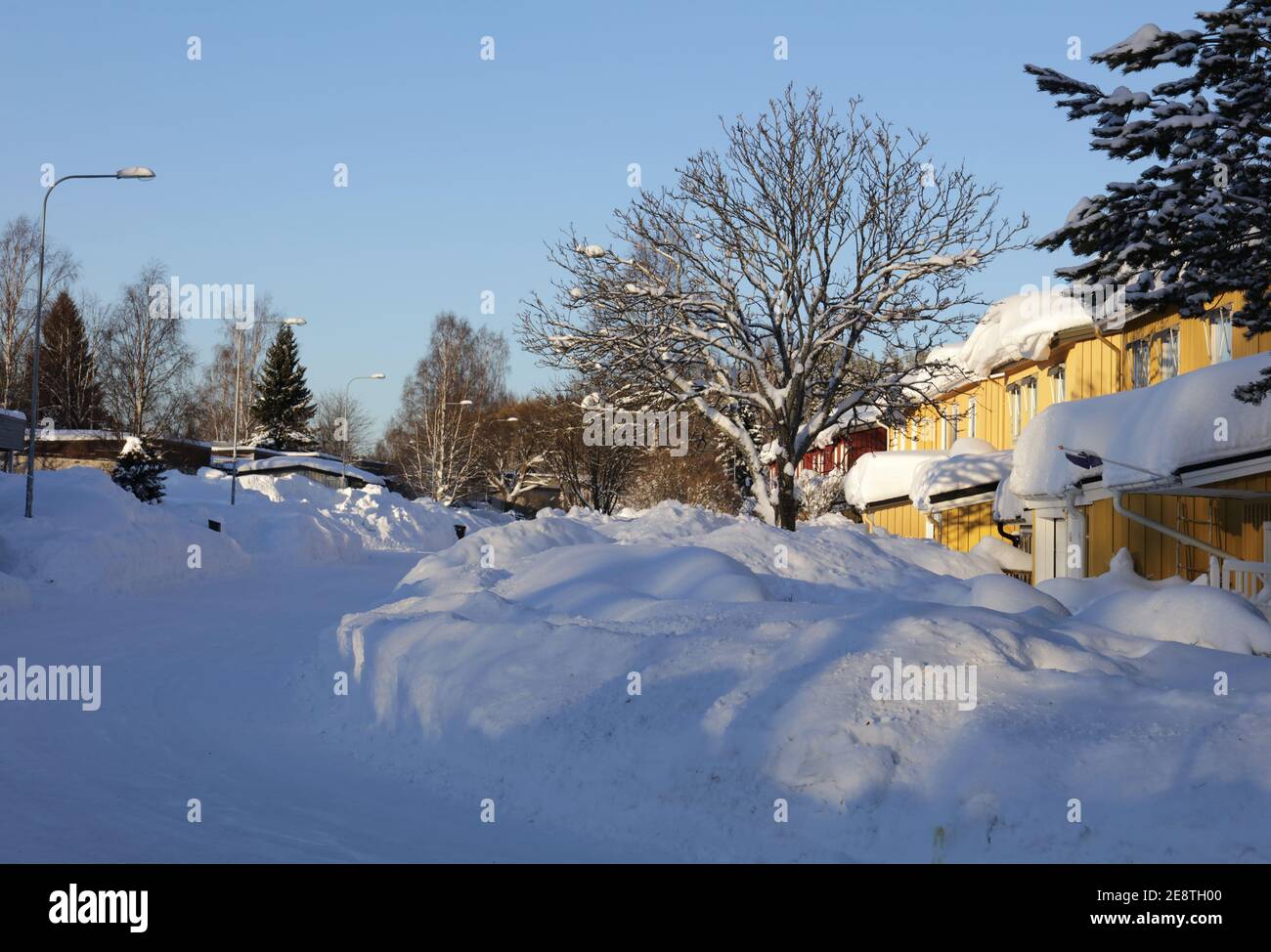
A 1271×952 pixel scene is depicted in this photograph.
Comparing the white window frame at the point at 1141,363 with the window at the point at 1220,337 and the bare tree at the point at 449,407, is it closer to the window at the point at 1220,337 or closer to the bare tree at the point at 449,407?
the window at the point at 1220,337

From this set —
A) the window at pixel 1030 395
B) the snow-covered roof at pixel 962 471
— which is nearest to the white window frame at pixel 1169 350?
the window at pixel 1030 395

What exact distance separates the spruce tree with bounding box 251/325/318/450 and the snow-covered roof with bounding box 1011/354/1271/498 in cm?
6778

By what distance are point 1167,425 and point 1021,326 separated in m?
9.19

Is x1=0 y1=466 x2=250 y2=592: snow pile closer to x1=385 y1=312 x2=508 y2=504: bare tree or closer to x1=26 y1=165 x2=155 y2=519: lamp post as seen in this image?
x1=26 y1=165 x2=155 y2=519: lamp post

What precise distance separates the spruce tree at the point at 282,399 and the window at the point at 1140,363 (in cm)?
6618

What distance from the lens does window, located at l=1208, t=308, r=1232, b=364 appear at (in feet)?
51.7

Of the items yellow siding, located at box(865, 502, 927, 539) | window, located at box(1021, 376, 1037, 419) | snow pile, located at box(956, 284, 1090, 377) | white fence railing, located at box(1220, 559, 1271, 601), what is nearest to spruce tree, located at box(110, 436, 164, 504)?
yellow siding, located at box(865, 502, 927, 539)

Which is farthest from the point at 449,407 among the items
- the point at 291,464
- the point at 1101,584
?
the point at 1101,584

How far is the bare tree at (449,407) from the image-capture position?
6412 cm

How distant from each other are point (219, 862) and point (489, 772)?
2234 mm

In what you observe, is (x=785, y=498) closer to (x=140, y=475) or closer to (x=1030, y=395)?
(x=1030, y=395)
